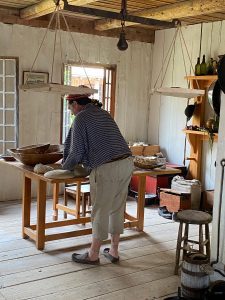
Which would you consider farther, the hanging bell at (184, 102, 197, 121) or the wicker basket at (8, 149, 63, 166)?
the hanging bell at (184, 102, 197, 121)

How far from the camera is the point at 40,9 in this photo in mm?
4797

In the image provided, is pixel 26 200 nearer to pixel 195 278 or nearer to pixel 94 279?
pixel 94 279

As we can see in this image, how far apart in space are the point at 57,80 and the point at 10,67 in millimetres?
682

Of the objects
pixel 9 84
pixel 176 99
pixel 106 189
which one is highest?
pixel 9 84

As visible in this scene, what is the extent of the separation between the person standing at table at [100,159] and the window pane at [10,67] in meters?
2.17

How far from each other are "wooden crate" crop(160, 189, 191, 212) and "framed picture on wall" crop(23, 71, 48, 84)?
7.35 ft

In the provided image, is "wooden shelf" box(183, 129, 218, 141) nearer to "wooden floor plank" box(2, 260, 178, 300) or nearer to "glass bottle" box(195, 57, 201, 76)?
"glass bottle" box(195, 57, 201, 76)

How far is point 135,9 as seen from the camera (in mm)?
5066

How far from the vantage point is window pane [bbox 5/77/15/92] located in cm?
548

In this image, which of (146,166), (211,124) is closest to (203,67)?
(211,124)

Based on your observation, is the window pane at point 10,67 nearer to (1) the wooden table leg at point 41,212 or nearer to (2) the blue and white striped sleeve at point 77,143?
(1) the wooden table leg at point 41,212

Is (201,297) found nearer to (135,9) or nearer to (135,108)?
(135,9)

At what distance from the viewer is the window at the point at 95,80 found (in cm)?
603

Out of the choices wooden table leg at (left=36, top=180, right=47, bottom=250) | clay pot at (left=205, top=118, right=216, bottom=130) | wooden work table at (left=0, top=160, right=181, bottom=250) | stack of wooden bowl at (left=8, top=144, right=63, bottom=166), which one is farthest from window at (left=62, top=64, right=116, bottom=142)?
wooden table leg at (left=36, top=180, right=47, bottom=250)
